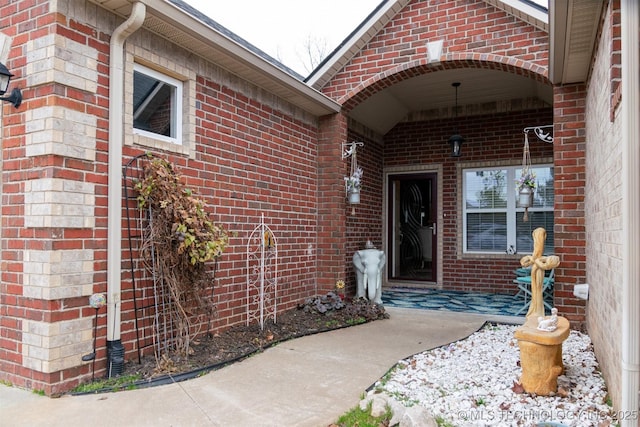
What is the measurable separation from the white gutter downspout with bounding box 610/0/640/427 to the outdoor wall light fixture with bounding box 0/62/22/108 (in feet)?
11.8

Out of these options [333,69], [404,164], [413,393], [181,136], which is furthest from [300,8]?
[413,393]

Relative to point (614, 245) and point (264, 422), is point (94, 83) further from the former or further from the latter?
point (614, 245)

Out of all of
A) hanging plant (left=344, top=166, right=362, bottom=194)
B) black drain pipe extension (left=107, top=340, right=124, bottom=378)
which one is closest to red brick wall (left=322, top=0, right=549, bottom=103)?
hanging plant (left=344, top=166, right=362, bottom=194)

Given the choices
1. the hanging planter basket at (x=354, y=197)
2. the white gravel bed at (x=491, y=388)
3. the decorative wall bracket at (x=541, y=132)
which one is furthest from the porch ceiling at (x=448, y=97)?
the white gravel bed at (x=491, y=388)

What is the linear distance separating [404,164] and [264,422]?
7.05m

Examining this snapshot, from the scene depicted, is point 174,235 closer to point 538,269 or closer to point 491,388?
point 491,388

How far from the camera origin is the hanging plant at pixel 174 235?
3.52m

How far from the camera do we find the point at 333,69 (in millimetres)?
6555

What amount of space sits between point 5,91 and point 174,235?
5.08 ft

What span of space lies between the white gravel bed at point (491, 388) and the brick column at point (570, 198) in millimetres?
586

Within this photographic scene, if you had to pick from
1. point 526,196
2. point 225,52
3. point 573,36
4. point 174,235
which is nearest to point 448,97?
point 526,196

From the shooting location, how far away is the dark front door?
916cm

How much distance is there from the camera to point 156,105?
13.0ft

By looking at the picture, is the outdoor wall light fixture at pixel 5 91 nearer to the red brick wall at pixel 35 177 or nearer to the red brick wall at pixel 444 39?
the red brick wall at pixel 35 177
